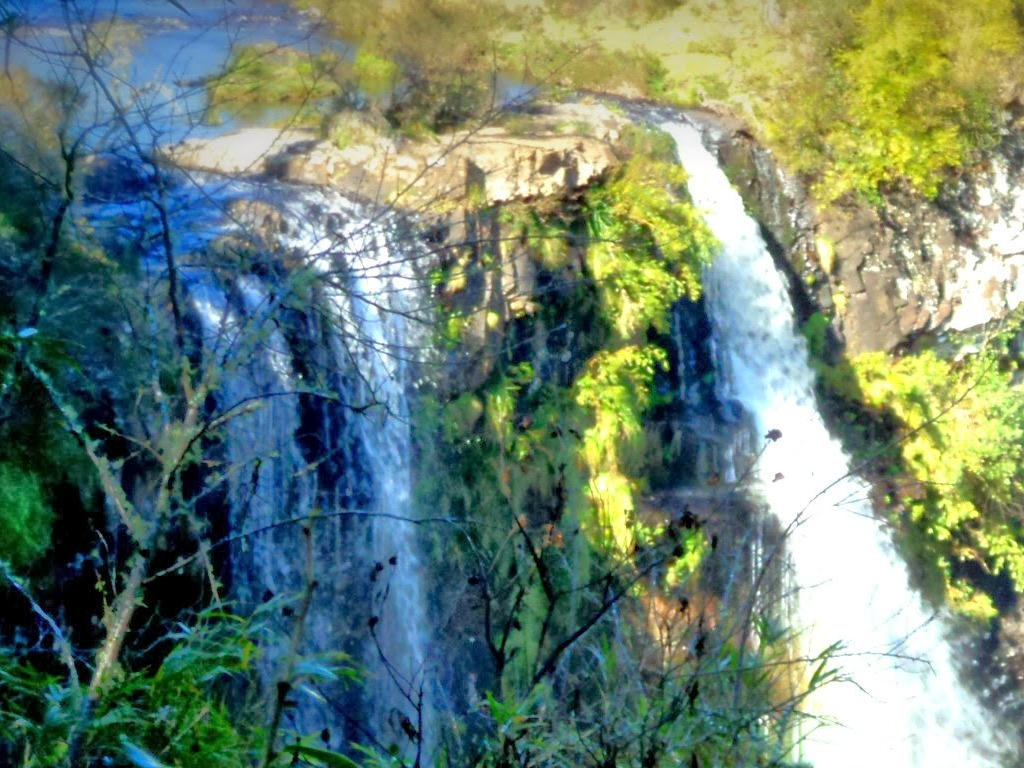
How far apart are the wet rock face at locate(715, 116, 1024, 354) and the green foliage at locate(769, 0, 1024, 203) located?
0.21 meters

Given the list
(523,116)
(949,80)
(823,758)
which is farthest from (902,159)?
(823,758)

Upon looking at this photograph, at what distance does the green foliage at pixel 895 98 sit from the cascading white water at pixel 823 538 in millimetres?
990

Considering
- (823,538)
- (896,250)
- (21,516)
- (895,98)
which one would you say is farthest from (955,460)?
(21,516)

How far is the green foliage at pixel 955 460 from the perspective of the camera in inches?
289

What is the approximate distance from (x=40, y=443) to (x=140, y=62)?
2.30 meters

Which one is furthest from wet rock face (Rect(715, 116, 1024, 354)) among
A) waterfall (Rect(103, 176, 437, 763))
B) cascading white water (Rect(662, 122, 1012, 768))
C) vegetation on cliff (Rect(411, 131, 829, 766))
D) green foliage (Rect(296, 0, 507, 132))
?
waterfall (Rect(103, 176, 437, 763))

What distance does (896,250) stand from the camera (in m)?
7.78

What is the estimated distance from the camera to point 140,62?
506cm

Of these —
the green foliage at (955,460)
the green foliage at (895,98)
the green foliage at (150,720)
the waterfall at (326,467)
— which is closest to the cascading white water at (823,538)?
the green foliage at (955,460)

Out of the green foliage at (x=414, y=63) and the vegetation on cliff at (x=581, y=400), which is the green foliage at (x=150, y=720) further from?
the green foliage at (x=414, y=63)

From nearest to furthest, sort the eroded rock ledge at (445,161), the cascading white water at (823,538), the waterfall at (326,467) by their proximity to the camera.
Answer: the waterfall at (326,467)
the eroded rock ledge at (445,161)
the cascading white water at (823,538)

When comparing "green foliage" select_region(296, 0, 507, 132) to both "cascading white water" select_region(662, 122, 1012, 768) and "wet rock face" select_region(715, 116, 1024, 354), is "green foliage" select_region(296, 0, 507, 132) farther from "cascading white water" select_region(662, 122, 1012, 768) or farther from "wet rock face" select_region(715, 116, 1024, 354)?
"wet rock face" select_region(715, 116, 1024, 354)

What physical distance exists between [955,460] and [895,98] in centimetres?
286

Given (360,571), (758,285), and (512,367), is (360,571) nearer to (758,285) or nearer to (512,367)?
(512,367)
